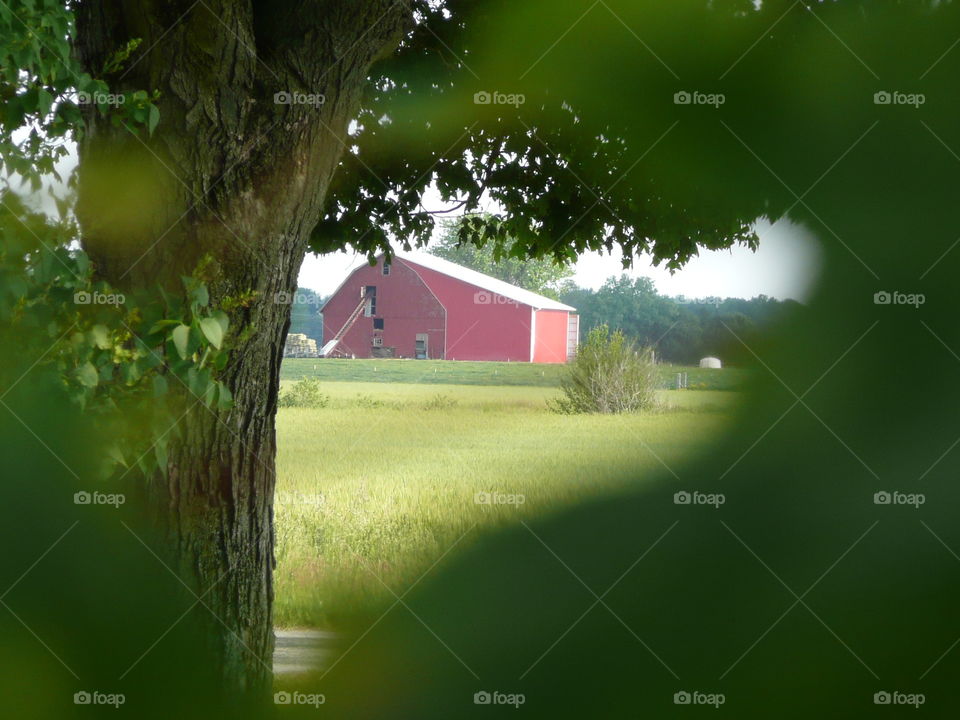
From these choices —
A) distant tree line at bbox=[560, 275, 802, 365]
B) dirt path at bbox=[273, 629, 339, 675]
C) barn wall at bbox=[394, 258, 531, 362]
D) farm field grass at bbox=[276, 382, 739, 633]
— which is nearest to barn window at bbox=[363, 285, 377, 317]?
barn wall at bbox=[394, 258, 531, 362]

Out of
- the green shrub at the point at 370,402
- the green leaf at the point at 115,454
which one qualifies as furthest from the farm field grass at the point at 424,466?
the green leaf at the point at 115,454

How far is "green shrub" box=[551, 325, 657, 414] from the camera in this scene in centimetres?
463

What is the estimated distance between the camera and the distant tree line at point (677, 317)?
384 centimetres

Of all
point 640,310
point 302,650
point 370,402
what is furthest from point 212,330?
point 640,310

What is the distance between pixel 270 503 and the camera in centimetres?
263

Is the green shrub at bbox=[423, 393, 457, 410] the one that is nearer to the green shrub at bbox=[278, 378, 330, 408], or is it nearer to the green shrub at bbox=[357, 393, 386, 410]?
the green shrub at bbox=[357, 393, 386, 410]

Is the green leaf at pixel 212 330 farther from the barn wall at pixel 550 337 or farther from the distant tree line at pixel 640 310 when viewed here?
the barn wall at pixel 550 337

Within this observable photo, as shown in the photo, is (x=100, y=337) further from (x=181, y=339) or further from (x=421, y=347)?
(x=421, y=347)

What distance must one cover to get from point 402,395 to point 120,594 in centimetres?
210

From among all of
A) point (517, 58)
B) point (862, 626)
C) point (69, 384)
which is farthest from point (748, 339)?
point (69, 384)

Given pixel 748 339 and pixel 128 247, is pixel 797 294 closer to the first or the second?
pixel 748 339

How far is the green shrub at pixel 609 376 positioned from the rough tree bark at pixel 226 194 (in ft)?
7.69

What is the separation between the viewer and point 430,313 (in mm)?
4332

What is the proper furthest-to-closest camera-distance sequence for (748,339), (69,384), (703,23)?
(748,339) → (703,23) → (69,384)
